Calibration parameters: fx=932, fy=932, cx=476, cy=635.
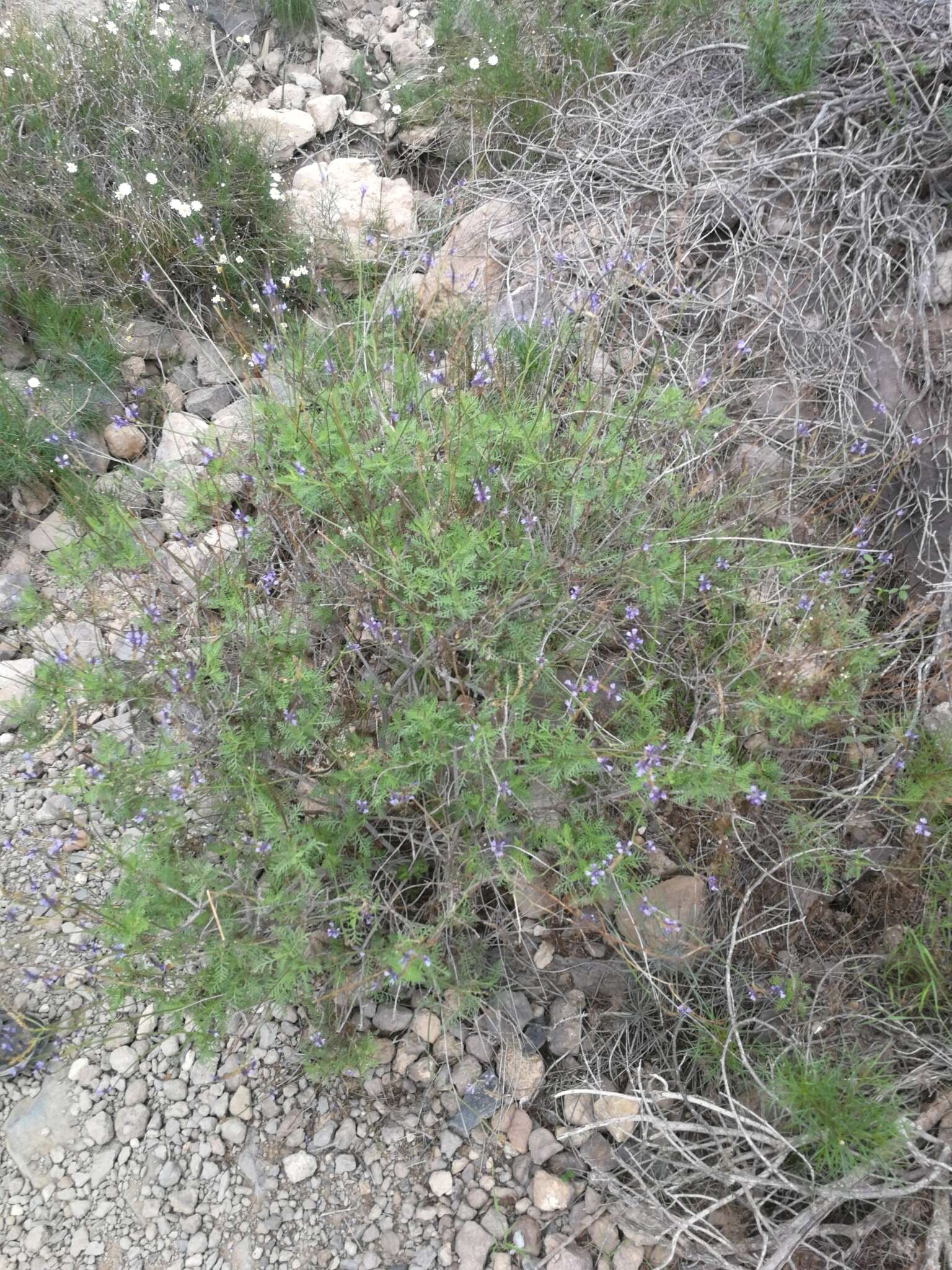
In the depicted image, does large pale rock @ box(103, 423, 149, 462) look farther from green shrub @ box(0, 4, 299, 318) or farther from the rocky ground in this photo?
the rocky ground

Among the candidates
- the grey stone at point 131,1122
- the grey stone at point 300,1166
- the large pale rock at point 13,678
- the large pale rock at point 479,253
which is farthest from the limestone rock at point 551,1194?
the large pale rock at point 479,253

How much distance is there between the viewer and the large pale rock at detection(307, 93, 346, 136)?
Answer: 4.62m

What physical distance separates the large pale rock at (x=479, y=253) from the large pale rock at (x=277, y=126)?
3.46ft

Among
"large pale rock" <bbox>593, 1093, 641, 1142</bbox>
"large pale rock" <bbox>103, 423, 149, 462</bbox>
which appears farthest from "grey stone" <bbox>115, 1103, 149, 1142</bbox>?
"large pale rock" <bbox>103, 423, 149, 462</bbox>

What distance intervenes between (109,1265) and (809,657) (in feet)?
7.68

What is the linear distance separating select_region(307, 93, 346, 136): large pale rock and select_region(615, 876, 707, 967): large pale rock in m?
3.97

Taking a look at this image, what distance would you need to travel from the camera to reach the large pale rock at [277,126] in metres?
4.34

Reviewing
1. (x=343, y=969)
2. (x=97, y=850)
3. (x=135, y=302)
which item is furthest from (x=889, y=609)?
(x=135, y=302)

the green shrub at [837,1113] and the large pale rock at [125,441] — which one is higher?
the large pale rock at [125,441]

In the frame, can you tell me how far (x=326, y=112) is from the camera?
4.62 m

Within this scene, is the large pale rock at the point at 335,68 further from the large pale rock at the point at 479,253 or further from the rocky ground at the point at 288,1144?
the rocky ground at the point at 288,1144

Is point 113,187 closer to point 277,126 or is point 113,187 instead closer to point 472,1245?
point 277,126

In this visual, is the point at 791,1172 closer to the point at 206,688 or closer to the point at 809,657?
the point at 809,657

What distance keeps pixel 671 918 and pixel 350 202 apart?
341 centimetres
